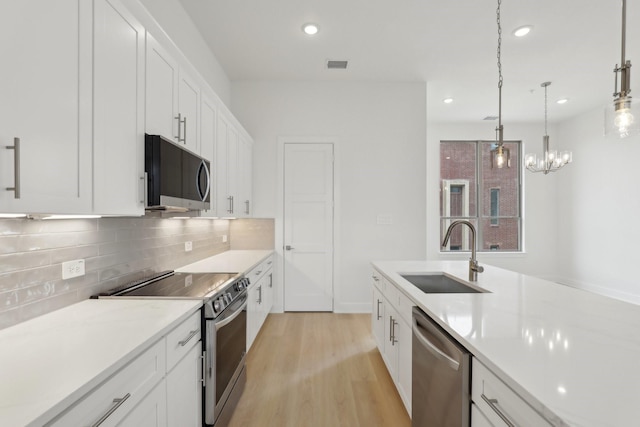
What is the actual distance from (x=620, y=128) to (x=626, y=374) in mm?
Answer: 1183

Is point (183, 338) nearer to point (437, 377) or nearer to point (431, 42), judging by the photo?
point (437, 377)

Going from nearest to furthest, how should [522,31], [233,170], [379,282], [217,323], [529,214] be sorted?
1. [217,323]
2. [379,282]
3. [522,31]
4. [233,170]
5. [529,214]

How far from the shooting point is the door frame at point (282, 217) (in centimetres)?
430

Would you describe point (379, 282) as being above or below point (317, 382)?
above

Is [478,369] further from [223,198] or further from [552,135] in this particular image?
[552,135]

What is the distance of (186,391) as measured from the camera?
5.08ft

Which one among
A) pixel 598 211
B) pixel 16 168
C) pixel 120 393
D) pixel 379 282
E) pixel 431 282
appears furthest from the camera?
pixel 598 211

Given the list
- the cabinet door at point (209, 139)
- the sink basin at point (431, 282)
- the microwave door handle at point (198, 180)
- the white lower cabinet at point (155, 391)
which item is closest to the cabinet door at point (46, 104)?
the white lower cabinet at point (155, 391)

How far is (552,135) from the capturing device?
625 cm

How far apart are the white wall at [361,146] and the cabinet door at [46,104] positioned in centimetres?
312

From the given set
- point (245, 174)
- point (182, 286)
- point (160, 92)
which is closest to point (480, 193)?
point (245, 174)

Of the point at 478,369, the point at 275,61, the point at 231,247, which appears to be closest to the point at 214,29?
the point at 275,61

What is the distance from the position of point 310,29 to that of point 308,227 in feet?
7.56

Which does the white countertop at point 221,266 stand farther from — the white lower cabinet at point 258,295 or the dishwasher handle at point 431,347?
the dishwasher handle at point 431,347
